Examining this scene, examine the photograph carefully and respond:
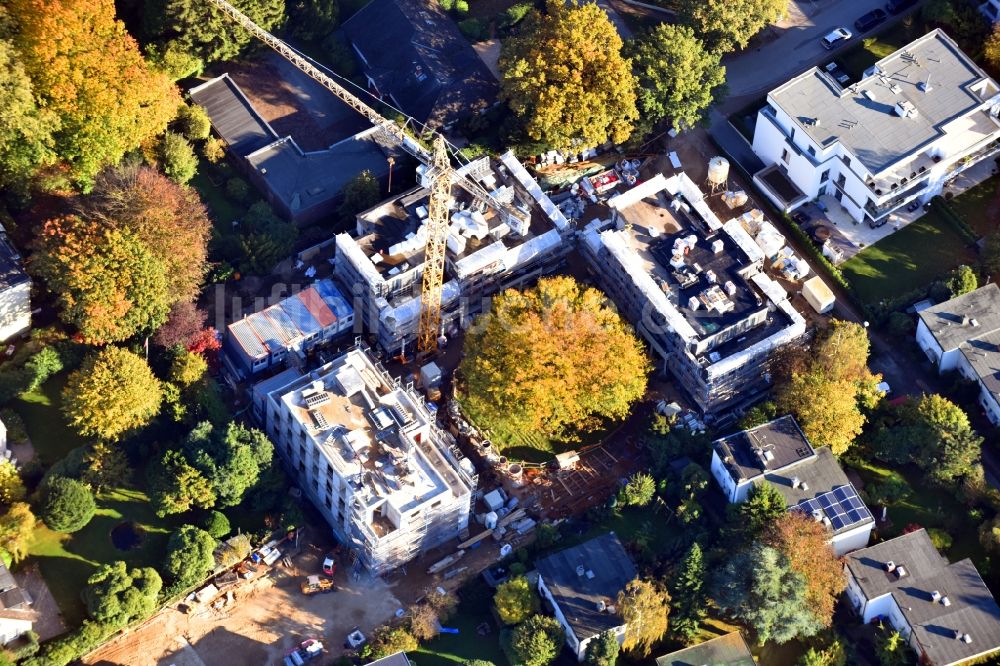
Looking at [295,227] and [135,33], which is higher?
[135,33]

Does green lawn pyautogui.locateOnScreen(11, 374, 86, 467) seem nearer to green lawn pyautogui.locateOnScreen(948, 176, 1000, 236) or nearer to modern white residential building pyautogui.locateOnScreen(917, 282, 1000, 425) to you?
modern white residential building pyautogui.locateOnScreen(917, 282, 1000, 425)

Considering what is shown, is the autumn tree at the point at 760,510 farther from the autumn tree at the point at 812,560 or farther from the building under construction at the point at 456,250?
the building under construction at the point at 456,250

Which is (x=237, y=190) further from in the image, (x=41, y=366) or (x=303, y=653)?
(x=303, y=653)

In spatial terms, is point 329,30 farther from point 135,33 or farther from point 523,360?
point 523,360

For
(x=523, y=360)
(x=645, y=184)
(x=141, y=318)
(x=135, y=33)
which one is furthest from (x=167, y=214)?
(x=645, y=184)

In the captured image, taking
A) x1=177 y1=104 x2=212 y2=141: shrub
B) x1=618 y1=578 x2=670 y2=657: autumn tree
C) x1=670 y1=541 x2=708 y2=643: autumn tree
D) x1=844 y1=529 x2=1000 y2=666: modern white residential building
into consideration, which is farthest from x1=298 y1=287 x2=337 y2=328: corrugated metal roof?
x1=844 y1=529 x2=1000 y2=666: modern white residential building

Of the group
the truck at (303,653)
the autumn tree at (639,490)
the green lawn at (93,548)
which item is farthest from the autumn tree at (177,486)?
the autumn tree at (639,490)
